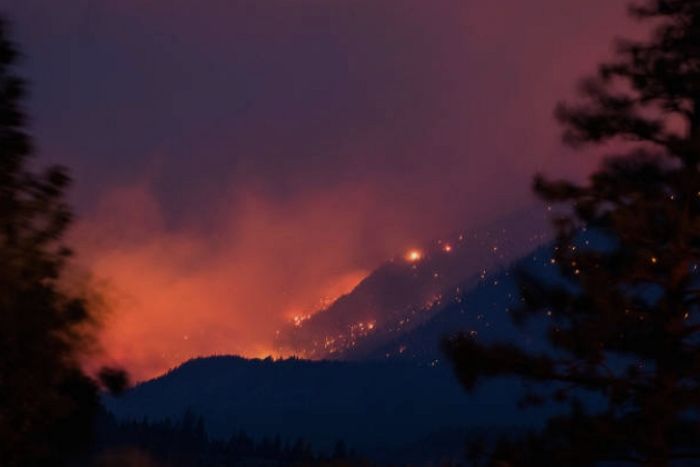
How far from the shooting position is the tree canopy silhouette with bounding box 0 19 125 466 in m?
10.5

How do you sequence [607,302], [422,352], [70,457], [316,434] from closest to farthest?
[70,457]
[607,302]
[422,352]
[316,434]

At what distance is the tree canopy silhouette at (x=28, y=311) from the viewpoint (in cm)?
1052

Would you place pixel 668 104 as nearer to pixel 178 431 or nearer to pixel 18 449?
pixel 18 449

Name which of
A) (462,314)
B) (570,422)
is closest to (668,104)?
(570,422)

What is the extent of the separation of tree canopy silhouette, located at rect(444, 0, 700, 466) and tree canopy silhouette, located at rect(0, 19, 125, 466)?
6.80 metres

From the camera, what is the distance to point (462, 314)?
125438mm

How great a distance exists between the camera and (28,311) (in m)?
10.7

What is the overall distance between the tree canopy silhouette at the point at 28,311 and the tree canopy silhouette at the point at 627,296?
6.80 meters

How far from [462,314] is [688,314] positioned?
110561 mm

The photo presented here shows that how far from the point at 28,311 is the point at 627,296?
8434mm

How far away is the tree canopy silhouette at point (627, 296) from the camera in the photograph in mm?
14844

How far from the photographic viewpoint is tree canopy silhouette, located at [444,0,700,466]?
584 inches

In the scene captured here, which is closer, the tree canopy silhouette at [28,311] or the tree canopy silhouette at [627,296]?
the tree canopy silhouette at [28,311]

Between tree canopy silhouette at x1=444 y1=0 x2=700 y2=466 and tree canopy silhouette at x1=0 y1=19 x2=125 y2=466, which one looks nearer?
tree canopy silhouette at x1=0 y1=19 x2=125 y2=466
